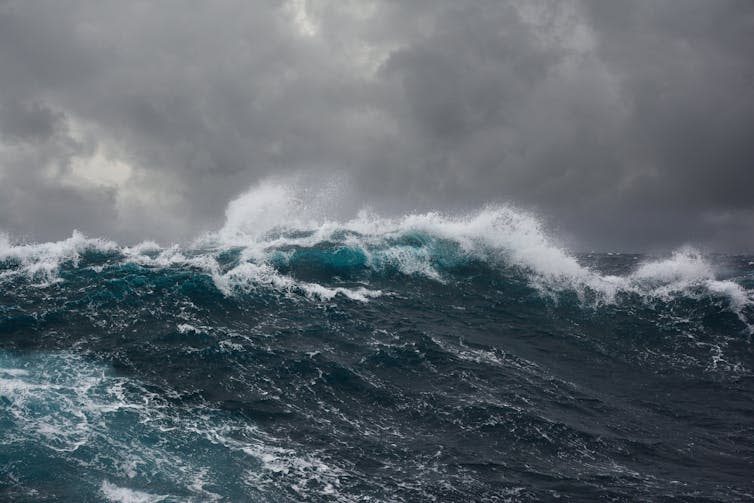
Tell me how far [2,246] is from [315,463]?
52.3 meters

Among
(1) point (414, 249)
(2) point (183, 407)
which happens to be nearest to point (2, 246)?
(2) point (183, 407)

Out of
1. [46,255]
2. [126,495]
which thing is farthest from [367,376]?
[46,255]

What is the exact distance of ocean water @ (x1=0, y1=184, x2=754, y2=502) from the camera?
2400 cm

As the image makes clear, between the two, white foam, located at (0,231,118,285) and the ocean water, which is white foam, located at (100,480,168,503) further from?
white foam, located at (0,231,118,285)

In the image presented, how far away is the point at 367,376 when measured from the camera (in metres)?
35.3

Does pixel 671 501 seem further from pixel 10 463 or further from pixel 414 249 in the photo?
pixel 414 249

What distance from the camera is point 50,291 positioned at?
47.1 meters

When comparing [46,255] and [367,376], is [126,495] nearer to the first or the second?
[367,376]

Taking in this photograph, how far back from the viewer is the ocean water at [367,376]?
78.7 ft

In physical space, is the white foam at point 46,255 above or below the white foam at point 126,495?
above

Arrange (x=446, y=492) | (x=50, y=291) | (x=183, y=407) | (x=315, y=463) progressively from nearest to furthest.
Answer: (x=446, y=492) < (x=315, y=463) < (x=183, y=407) < (x=50, y=291)

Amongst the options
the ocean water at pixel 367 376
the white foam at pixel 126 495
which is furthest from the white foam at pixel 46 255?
the white foam at pixel 126 495

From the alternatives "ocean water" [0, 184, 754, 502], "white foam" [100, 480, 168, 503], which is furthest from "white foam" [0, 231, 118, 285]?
"white foam" [100, 480, 168, 503]

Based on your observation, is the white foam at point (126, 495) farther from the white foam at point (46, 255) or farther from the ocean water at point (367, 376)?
the white foam at point (46, 255)
